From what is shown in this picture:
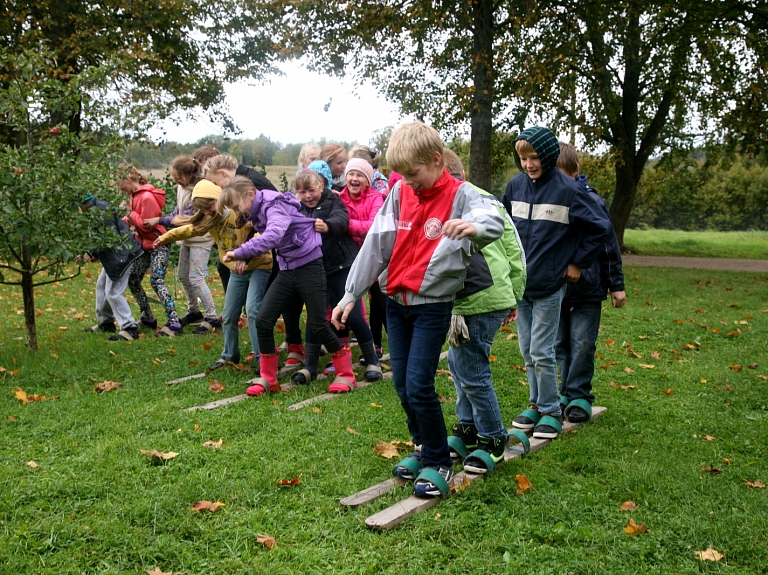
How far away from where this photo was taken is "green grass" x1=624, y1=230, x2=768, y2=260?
88.5ft

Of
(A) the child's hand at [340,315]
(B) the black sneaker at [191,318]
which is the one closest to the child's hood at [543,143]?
(A) the child's hand at [340,315]

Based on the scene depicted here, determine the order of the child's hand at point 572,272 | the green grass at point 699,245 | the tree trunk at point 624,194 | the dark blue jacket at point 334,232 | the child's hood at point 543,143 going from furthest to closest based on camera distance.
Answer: the green grass at point 699,245 < the tree trunk at point 624,194 < the dark blue jacket at point 334,232 < the child's hand at point 572,272 < the child's hood at point 543,143

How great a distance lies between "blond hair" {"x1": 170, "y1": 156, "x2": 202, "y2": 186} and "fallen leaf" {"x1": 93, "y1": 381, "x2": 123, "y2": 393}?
8.88ft

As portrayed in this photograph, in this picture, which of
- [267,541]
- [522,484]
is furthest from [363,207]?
[267,541]

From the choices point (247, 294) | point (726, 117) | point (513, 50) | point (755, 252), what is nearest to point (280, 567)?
point (247, 294)

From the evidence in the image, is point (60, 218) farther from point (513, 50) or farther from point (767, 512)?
point (513, 50)

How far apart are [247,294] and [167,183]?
12669mm

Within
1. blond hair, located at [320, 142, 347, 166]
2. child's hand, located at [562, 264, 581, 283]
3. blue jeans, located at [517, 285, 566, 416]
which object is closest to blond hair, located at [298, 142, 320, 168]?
blond hair, located at [320, 142, 347, 166]

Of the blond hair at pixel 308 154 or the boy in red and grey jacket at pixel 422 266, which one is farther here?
the blond hair at pixel 308 154

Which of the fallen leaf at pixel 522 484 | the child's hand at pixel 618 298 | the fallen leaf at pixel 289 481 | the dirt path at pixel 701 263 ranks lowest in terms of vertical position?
the dirt path at pixel 701 263

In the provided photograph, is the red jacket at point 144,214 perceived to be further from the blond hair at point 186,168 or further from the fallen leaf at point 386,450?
the fallen leaf at point 386,450

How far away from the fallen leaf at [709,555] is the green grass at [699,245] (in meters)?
24.4

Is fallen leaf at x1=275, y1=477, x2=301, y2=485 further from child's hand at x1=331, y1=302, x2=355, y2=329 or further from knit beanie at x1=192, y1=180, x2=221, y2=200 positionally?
knit beanie at x1=192, y1=180, x2=221, y2=200

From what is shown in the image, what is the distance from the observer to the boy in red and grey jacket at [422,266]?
351 cm
